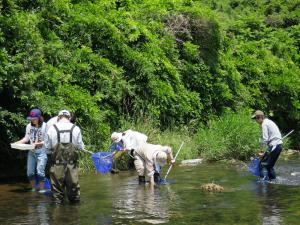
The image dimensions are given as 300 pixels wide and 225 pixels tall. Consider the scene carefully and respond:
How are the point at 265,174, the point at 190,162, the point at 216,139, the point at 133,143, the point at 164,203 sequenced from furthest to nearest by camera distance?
1. the point at 216,139
2. the point at 190,162
3. the point at 265,174
4. the point at 133,143
5. the point at 164,203

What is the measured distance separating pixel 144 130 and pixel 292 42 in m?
17.2

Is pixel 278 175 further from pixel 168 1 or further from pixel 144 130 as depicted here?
pixel 168 1

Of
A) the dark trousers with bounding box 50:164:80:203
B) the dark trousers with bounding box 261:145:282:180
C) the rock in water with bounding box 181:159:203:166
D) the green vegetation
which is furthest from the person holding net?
the rock in water with bounding box 181:159:203:166

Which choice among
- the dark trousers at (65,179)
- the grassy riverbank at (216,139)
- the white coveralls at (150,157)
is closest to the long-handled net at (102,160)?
the white coveralls at (150,157)

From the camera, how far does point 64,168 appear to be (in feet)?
34.5

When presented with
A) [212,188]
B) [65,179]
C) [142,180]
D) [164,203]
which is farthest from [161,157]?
Result: [65,179]

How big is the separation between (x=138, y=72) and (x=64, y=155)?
8566 mm

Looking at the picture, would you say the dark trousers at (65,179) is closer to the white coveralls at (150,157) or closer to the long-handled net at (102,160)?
the long-handled net at (102,160)

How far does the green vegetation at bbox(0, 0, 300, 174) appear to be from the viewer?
14.1m

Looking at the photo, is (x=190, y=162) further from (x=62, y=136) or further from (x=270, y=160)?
(x=62, y=136)

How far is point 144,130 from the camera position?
1744cm

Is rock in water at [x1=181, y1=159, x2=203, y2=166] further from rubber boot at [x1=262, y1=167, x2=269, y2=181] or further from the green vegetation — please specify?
rubber boot at [x1=262, y1=167, x2=269, y2=181]

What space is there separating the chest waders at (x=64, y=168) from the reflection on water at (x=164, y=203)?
33cm

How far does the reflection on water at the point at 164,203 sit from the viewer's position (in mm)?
9250
